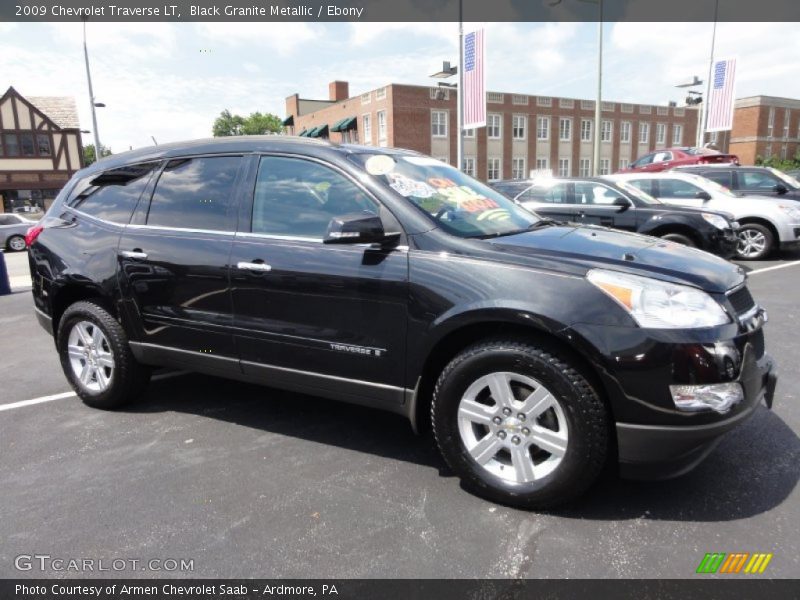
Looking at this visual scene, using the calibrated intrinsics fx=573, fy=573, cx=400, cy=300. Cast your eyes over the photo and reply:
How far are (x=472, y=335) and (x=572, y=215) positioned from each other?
727 centimetres

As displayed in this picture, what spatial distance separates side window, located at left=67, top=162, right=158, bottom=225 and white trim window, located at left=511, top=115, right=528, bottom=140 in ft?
157

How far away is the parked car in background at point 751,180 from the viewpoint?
1159cm

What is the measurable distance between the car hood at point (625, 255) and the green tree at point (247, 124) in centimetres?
7328

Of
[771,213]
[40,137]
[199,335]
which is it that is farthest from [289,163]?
[40,137]

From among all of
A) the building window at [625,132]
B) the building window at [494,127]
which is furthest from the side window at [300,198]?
the building window at [625,132]

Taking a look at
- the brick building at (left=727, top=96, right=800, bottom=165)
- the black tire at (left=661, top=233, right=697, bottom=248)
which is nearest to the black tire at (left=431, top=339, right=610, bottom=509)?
the black tire at (left=661, top=233, right=697, bottom=248)

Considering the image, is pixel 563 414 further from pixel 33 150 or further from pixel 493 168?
pixel 493 168

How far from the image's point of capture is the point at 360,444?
3.46m

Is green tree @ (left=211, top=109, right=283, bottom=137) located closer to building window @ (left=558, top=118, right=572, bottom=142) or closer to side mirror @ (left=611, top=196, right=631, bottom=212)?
building window @ (left=558, top=118, right=572, bottom=142)

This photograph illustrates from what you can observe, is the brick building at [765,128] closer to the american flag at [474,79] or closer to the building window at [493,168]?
the building window at [493,168]

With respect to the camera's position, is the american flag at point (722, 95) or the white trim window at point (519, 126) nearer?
the american flag at point (722, 95)

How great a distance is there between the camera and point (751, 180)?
11805 mm

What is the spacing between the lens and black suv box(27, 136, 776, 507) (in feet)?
7.96
